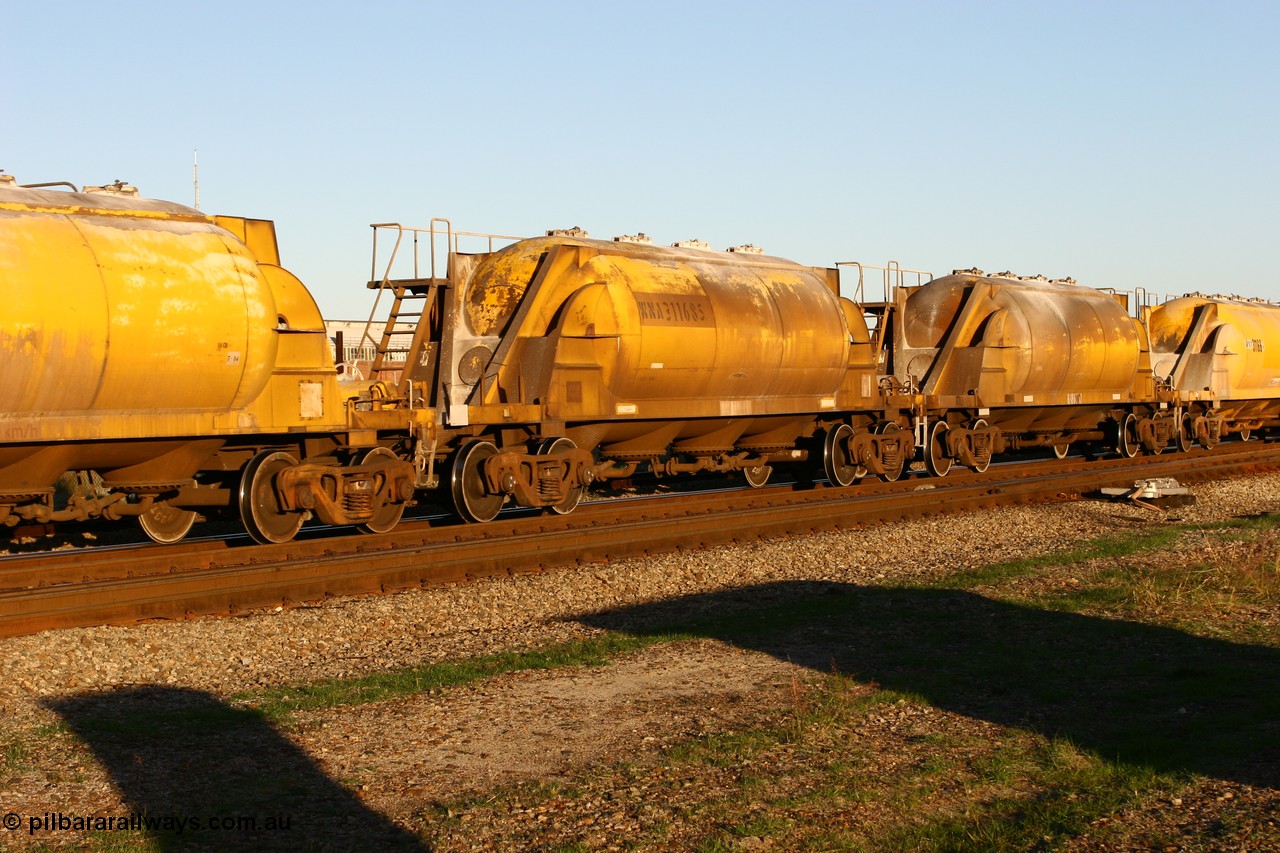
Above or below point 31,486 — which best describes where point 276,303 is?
above

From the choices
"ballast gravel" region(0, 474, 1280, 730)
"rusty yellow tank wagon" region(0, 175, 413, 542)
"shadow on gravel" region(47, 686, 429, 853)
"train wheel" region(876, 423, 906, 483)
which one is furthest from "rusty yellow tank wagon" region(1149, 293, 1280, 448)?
"shadow on gravel" region(47, 686, 429, 853)

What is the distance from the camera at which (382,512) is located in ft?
49.2

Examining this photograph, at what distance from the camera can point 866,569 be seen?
45.6 ft

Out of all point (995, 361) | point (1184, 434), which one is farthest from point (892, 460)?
point (1184, 434)

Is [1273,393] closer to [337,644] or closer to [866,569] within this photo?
[866,569]

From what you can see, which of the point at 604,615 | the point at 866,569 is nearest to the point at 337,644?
the point at 604,615

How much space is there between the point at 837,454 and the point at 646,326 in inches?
225

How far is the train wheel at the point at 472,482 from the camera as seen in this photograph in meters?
15.9

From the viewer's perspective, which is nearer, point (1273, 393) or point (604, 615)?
point (604, 615)

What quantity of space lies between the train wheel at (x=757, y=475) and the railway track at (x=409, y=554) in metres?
0.95

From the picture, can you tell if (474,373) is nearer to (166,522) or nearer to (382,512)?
(382,512)

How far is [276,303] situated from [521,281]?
3.93 m

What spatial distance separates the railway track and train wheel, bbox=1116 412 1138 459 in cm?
911

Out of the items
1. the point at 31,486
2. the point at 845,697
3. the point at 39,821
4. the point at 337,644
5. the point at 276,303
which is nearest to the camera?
the point at 39,821
